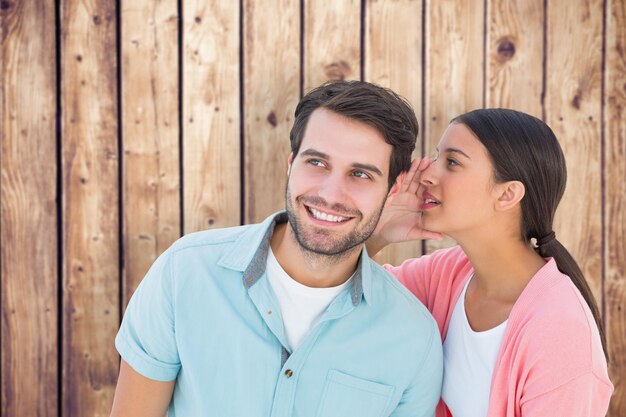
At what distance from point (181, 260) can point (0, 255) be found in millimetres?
888

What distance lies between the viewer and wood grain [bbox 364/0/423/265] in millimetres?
2262

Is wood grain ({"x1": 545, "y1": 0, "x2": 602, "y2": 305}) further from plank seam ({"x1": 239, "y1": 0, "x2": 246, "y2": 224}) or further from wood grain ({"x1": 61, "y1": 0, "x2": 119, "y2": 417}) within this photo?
wood grain ({"x1": 61, "y1": 0, "x2": 119, "y2": 417})

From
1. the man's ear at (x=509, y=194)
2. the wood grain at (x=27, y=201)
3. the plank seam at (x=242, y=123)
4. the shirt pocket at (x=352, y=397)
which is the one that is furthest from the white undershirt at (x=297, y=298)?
the wood grain at (x=27, y=201)

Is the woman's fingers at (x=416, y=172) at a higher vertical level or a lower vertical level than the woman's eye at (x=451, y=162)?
lower

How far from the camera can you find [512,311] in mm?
1581

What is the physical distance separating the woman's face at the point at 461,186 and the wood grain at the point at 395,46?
52cm

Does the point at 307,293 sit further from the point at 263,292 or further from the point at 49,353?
the point at 49,353

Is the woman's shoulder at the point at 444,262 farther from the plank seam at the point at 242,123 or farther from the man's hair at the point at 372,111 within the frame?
the plank seam at the point at 242,123

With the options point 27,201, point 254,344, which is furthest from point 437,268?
point 27,201

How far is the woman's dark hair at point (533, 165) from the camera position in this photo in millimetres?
1670

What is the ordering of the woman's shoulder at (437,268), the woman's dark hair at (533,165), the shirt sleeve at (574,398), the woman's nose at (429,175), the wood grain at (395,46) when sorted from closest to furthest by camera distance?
the shirt sleeve at (574,398), the woman's dark hair at (533,165), the woman's nose at (429,175), the woman's shoulder at (437,268), the wood grain at (395,46)

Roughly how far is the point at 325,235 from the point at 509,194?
18.8 inches

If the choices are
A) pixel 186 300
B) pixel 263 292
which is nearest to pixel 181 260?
pixel 186 300

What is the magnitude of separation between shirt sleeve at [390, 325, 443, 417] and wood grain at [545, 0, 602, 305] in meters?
0.92
